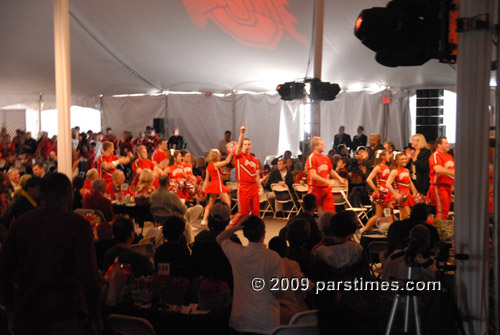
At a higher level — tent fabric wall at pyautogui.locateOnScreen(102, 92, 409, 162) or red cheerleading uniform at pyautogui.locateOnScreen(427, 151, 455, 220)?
tent fabric wall at pyautogui.locateOnScreen(102, 92, 409, 162)

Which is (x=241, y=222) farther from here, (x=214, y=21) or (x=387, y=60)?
(x=214, y=21)

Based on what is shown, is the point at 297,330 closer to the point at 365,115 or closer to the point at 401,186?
the point at 401,186

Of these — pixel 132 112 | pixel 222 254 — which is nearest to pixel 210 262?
pixel 222 254

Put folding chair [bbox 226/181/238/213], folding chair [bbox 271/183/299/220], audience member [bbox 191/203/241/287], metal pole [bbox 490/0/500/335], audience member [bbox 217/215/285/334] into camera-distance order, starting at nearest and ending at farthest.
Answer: audience member [bbox 217/215/285/334], metal pole [bbox 490/0/500/335], audience member [bbox 191/203/241/287], folding chair [bbox 271/183/299/220], folding chair [bbox 226/181/238/213]

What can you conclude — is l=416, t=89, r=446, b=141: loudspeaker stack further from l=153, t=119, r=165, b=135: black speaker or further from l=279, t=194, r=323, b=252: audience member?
l=279, t=194, r=323, b=252: audience member

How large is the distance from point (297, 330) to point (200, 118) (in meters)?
15.3

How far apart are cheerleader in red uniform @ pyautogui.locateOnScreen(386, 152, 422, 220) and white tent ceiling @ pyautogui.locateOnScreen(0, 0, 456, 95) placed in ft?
14.3

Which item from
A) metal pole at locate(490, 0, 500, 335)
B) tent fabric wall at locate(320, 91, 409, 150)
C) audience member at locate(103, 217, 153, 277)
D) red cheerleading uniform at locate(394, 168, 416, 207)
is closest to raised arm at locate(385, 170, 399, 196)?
red cheerleading uniform at locate(394, 168, 416, 207)

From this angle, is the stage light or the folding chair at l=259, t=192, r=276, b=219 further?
the folding chair at l=259, t=192, r=276, b=219

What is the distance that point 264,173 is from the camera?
40.0ft

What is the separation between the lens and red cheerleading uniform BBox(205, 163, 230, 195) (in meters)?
9.93

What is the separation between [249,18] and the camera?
42.4ft

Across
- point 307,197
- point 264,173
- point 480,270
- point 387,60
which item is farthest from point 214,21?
point 480,270

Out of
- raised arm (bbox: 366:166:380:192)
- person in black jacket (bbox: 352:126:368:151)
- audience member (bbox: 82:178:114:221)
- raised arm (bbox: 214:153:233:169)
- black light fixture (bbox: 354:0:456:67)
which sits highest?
black light fixture (bbox: 354:0:456:67)
